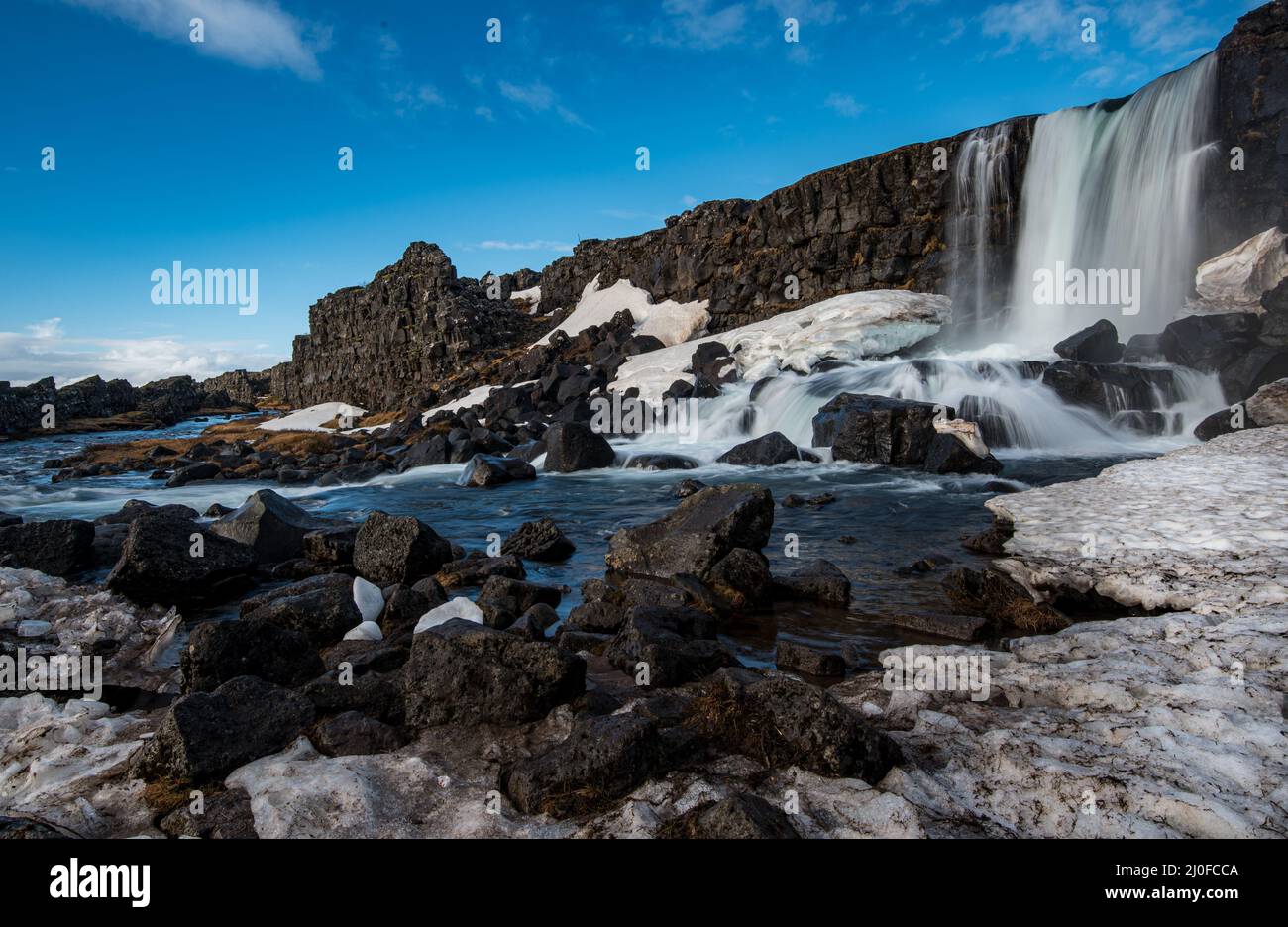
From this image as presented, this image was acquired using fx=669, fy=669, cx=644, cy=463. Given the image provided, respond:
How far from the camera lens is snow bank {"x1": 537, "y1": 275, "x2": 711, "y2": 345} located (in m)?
Answer: 51.1

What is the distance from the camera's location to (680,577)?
8.70 meters

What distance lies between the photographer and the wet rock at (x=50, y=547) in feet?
34.0

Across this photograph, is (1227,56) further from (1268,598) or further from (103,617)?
(103,617)

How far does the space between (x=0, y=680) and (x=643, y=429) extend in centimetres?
2701

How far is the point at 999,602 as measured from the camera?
7.69m

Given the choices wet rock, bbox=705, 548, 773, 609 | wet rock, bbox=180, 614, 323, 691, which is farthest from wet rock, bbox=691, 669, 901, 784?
wet rock, bbox=180, 614, 323, 691

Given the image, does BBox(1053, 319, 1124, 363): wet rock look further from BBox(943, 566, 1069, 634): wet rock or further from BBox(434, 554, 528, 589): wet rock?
BBox(434, 554, 528, 589): wet rock

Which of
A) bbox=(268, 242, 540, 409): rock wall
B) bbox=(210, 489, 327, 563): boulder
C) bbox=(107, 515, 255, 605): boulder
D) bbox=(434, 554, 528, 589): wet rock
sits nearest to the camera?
bbox=(107, 515, 255, 605): boulder

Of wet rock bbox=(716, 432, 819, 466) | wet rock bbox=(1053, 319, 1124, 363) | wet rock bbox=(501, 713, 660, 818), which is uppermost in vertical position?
wet rock bbox=(1053, 319, 1124, 363)

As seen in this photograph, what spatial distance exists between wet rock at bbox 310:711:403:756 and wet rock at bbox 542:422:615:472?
1839cm

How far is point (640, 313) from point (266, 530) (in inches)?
1861

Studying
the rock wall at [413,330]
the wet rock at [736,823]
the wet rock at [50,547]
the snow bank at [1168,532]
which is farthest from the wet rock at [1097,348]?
the rock wall at [413,330]

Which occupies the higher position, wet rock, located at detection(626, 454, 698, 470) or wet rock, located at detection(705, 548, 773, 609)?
wet rock, located at detection(626, 454, 698, 470)
